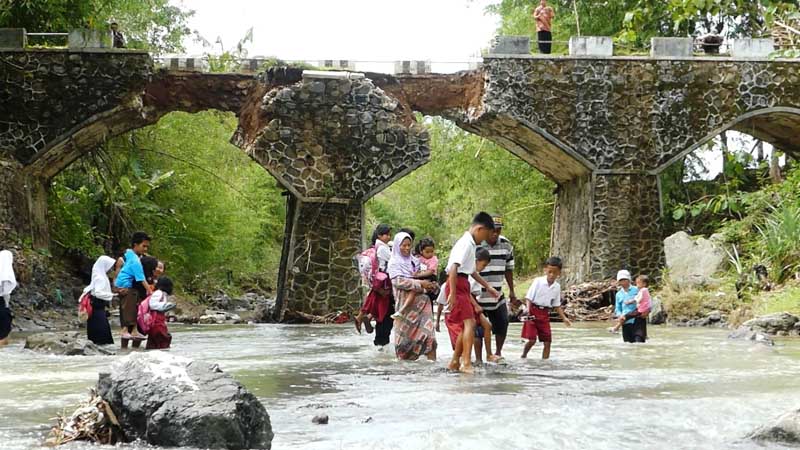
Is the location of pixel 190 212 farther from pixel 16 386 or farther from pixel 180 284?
pixel 16 386

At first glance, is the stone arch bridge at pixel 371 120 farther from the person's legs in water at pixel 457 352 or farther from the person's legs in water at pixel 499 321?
the person's legs in water at pixel 457 352

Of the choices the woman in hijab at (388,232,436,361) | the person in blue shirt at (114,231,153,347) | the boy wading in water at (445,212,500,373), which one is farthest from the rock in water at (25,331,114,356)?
the boy wading in water at (445,212,500,373)

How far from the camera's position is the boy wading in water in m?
8.41

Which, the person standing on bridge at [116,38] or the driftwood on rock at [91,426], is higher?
the person standing on bridge at [116,38]

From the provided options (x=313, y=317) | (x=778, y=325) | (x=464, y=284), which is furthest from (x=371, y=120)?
(x=464, y=284)

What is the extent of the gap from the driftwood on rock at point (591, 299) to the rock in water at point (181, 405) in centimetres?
1350

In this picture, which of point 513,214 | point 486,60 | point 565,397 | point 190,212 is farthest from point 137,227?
point 565,397

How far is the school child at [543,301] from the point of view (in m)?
9.71

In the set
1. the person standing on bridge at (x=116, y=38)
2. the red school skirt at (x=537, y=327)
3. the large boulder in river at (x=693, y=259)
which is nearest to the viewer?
the red school skirt at (x=537, y=327)

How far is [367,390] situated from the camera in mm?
7578

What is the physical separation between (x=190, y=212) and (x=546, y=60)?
29.9 feet

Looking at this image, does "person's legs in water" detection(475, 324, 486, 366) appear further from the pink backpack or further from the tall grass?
the tall grass

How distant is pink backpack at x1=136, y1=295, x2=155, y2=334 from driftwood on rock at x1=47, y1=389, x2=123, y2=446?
5123mm

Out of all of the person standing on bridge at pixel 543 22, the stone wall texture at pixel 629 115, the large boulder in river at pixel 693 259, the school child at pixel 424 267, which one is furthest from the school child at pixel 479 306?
the person standing on bridge at pixel 543 22
